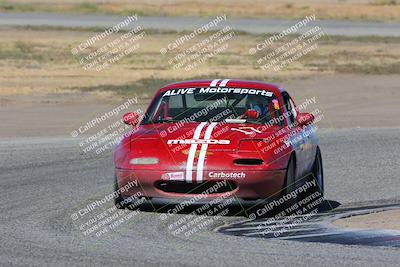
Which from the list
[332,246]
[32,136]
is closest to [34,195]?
[332,246]

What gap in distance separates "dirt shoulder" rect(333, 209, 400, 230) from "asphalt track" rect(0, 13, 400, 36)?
38.1 meters

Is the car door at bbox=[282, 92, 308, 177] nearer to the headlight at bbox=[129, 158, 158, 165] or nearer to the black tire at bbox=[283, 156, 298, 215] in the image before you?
the black tire at bbox=[283, 156, 298, 215]

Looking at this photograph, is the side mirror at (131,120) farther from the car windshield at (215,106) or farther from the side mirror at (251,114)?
the side mirror at (251,114)

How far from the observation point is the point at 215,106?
1318 centimetres

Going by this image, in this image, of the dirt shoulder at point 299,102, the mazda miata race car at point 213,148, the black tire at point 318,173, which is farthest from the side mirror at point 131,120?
the dirt shoulder at point 299,102

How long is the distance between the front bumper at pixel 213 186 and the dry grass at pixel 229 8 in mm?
50143

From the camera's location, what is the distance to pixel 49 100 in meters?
27.6

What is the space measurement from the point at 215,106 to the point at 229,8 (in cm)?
5528

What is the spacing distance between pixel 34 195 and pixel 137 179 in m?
1.89

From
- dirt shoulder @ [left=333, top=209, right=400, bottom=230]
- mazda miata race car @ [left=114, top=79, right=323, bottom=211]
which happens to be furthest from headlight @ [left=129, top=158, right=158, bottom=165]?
dirt shoulder @ [left=333, top=209, right=400, bottom=230]

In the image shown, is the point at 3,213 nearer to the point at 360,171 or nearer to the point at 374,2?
the point at 360,171

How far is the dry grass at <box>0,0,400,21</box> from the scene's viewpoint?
6400cm

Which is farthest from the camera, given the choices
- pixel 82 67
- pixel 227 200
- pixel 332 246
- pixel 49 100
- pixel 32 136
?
pixel 82 67

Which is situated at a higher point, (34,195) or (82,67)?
(82,67)
